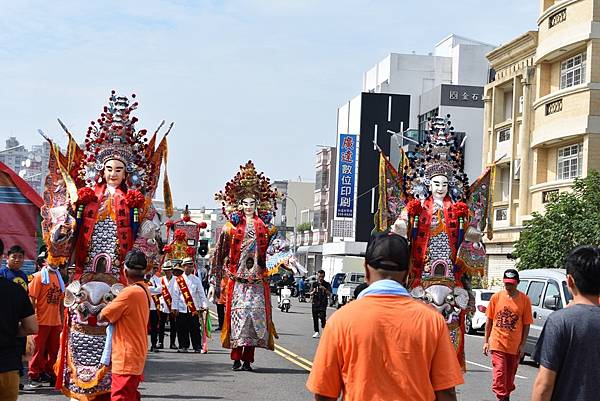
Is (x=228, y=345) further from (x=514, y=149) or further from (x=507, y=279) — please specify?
(x=514, y=149)

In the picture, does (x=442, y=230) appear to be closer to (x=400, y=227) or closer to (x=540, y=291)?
(x=400, y=227)

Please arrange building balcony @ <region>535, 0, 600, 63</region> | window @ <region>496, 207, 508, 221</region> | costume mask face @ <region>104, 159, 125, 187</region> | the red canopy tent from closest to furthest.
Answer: costume mask face @ <region>104, 159, 125, 187</region>, the red canopy tent, building balcony @ <region>535, 0, 600, 63</region>, window @ <region>496, 207, 508, 221</region>

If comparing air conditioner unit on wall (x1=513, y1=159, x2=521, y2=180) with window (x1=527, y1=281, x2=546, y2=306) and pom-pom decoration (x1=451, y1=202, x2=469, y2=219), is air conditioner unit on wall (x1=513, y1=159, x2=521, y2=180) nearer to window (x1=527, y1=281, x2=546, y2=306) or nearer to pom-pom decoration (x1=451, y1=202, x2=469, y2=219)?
window (x1=527, y1=281, x2=546, y2=306)

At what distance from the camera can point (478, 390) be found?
1466 cm

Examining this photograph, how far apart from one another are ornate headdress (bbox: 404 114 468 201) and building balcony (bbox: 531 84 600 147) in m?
23.6

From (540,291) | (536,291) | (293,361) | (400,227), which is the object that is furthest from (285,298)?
(400,227)

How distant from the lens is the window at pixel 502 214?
141 feet

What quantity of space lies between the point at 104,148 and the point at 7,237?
509cm

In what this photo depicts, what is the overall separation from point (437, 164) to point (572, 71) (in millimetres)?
26006

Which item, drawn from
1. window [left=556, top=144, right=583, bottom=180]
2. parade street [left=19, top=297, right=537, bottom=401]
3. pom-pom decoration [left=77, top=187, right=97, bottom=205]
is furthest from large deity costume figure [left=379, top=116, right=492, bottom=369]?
window [left=556, top=144, right=583, bottom=180]

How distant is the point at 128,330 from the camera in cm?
862

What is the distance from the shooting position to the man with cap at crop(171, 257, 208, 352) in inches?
743

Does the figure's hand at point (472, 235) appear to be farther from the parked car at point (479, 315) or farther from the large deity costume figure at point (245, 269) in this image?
the parked car at point (479, 315)

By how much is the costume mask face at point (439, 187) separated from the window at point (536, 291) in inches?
337
